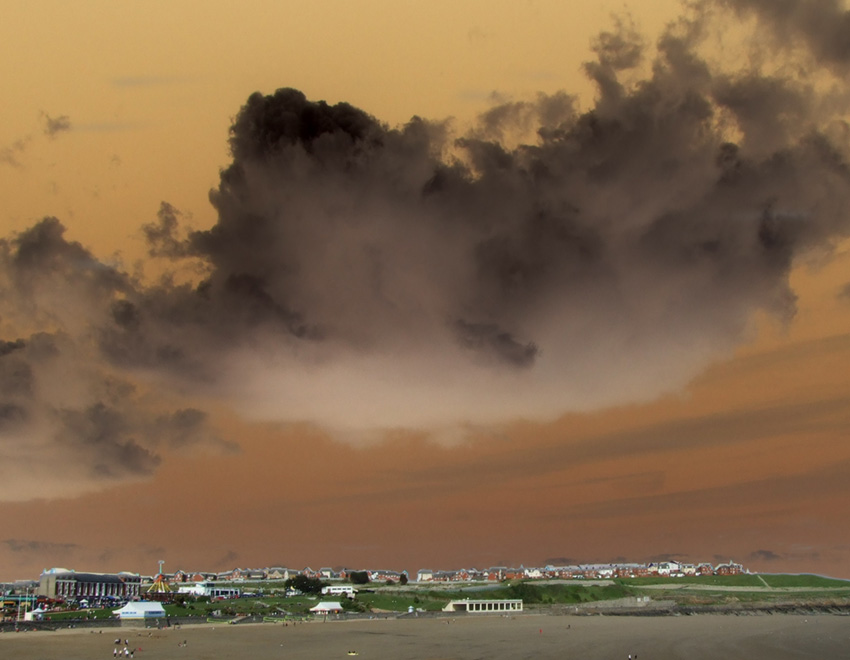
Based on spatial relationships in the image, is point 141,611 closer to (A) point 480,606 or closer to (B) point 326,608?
(B) point 326,608

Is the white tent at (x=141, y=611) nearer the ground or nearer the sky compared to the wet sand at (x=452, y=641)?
nearer the sky

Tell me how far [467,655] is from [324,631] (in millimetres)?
38078

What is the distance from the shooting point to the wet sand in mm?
77438

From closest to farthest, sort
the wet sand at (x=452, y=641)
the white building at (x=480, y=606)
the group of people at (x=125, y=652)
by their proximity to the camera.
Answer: the group of people at (x=125, y=652)
the wet sand at (x=452, y=641)
the white building at (x=480, y=606)

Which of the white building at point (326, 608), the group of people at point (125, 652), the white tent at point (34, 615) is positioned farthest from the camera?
the white building at point (326, 608)

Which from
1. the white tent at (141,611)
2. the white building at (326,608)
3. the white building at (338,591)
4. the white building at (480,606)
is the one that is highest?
the white tent at (141,611)

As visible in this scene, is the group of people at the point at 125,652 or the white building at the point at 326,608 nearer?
the group of people at the point at 125,652

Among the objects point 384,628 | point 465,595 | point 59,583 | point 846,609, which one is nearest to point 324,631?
point 384,628

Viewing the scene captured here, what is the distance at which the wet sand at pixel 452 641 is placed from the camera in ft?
254

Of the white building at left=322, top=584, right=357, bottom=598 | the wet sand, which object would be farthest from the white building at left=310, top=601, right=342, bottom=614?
the white building at left=322, top=584, right=357, bottom=598

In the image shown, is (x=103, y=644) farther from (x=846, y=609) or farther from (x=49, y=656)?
(x=846, y=609)

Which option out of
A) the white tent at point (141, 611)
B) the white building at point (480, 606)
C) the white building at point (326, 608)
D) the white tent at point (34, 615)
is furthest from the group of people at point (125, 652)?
the white building at point (480, 606)

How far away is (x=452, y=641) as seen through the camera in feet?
301

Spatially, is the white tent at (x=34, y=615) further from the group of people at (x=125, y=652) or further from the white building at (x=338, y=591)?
the white building at (x=338, y=591)
